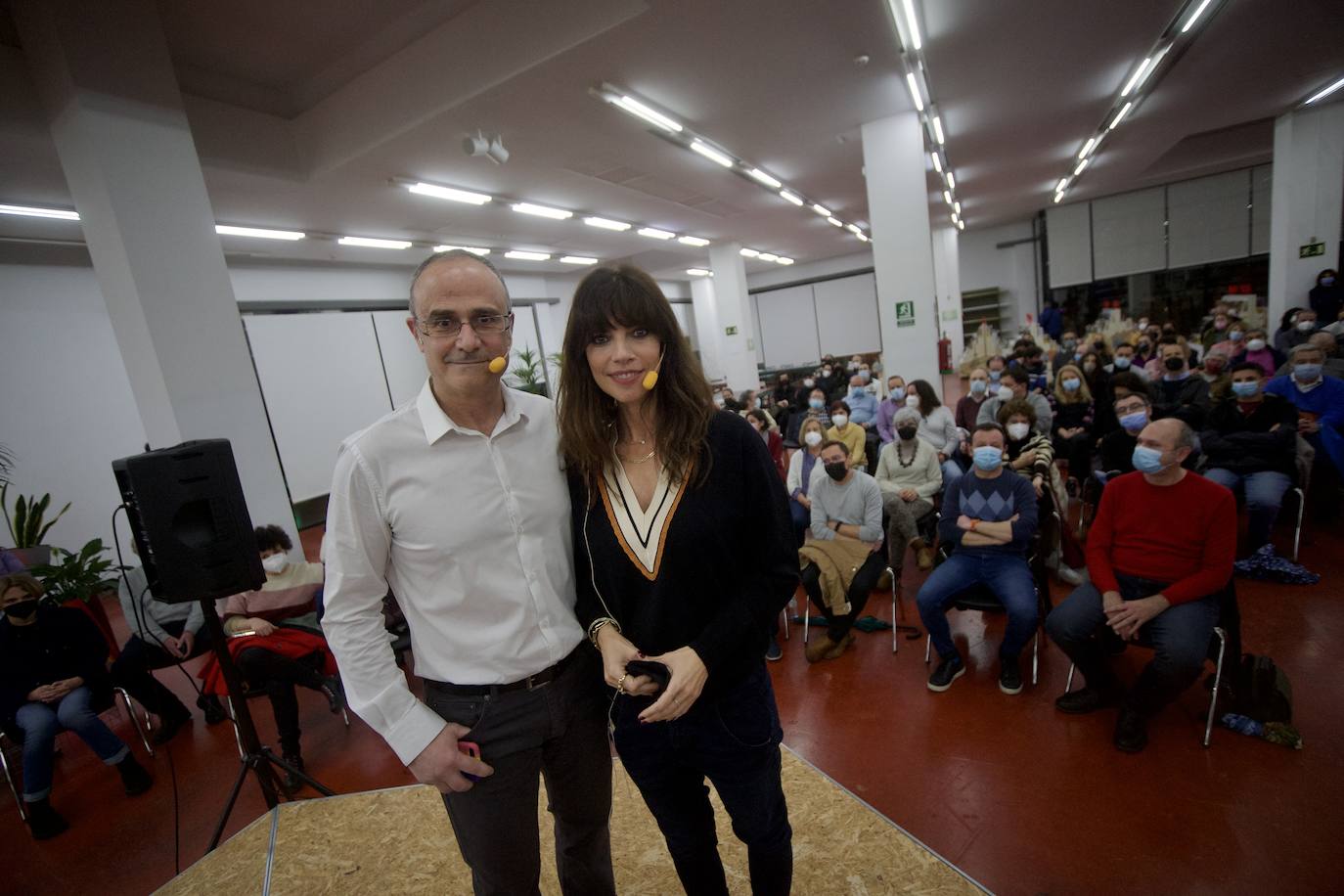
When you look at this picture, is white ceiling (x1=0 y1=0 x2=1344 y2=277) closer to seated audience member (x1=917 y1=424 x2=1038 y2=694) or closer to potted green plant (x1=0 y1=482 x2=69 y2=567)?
potted green plant (x1=0 y1=482 x2=69 y2=567)

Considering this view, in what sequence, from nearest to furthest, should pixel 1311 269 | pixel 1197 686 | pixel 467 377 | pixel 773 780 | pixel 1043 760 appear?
pixel 467 377 → pixel 773 780 → pixel 1043 760 → pixel 1197 686 → pixel 1311 269

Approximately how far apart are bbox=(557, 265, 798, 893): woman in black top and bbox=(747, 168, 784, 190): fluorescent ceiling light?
8076 millimetres

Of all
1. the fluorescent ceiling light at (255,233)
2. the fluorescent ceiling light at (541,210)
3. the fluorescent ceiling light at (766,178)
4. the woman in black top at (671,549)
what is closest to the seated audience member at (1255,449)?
the woman in black top at (671,549)

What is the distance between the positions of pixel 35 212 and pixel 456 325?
7.61m

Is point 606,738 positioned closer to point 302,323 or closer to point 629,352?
point 629,352

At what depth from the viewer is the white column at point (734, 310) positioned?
45.2 ft

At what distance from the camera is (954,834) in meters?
2.15

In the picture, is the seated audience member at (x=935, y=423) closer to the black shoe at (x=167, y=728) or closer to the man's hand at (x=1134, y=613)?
the man's hand at (x=1134, y=613)

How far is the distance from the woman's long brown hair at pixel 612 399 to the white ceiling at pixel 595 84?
375 centimetres

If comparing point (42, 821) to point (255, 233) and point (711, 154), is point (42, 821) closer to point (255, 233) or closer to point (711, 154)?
point (255, 233)

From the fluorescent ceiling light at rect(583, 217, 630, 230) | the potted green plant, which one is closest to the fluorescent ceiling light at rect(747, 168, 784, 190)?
the fluorescent ceiling light at rect(583, 217, 630, 230)

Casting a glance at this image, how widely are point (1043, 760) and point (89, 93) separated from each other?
6353 mm

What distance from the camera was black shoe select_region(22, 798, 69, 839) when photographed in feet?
9.57

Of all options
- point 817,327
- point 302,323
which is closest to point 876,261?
point 302,323
